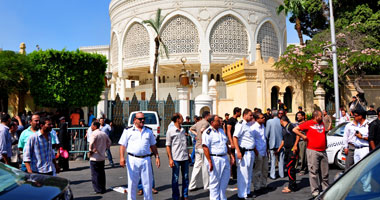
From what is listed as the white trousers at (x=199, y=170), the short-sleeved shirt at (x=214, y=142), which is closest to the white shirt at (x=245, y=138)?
the short-sleeved shirt at (x=214, y=142)

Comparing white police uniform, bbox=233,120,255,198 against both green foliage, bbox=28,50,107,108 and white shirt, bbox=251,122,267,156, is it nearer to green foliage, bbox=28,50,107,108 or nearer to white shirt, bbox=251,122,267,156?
white shirt, bbox=251,122,267,156

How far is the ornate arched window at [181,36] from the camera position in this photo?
3162 cm

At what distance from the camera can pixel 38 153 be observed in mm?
4824

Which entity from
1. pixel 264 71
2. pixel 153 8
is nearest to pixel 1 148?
pixel 264 71

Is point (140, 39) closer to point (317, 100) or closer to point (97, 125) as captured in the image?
point (317, 100)

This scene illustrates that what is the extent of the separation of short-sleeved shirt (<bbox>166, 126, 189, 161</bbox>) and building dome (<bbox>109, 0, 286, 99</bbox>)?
25529 mm

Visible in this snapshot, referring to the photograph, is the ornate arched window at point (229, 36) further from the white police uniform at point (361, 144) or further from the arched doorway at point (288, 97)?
the white police uniform at point (361, 144)

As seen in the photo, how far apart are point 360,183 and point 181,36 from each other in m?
30.9

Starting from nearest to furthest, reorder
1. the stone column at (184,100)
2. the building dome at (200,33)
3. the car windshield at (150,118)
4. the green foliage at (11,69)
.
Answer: the car windshield at (150,118) < the green foliage at (11,69) < the stone column at (184,100) < the building dome at (200,33)

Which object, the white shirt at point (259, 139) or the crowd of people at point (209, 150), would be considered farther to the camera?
the white shirt at point (259, 139)

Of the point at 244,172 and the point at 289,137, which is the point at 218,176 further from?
the point at 289,137

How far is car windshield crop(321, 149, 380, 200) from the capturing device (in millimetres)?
1850

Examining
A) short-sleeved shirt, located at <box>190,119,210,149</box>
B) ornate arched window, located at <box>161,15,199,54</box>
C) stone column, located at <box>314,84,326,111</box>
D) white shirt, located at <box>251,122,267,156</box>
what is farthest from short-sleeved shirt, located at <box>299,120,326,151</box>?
ornate arched window, located at <box>161,15,199,54</box>

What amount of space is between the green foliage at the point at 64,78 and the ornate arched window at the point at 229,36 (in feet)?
57.0
